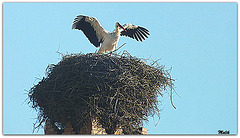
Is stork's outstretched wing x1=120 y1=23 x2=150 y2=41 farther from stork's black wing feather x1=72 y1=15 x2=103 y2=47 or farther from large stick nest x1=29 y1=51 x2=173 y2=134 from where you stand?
large stick nest x1=29 y1=51 x2=173 y2=134

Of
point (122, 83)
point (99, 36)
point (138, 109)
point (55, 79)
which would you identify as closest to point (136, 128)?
point (138, 109)

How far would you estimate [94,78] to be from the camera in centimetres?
751

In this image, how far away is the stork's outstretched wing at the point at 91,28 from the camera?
933 centimetres

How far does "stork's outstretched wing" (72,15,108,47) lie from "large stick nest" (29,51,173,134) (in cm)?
149

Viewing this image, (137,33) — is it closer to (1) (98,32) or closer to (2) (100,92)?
(1) (98,32)

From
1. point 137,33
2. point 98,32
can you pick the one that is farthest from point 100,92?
point 137,33

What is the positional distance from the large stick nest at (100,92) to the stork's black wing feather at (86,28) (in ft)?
5.02

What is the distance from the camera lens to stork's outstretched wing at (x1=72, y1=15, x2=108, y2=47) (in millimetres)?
9328

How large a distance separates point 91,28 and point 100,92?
2.48m

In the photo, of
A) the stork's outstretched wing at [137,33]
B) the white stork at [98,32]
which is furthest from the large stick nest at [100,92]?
the stork's outstretched wing at [137,33]

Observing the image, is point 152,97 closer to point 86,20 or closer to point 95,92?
point 95,92

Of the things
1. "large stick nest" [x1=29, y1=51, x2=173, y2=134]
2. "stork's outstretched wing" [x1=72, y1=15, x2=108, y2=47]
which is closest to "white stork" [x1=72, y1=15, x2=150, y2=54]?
"stork's outstretched wing" [x1=72, y1=15, x2=108, y2=47]

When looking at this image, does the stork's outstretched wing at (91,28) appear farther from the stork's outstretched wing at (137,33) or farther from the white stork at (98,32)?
the stork's outstretched wing at (137,33)

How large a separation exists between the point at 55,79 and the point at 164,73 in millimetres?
2090
